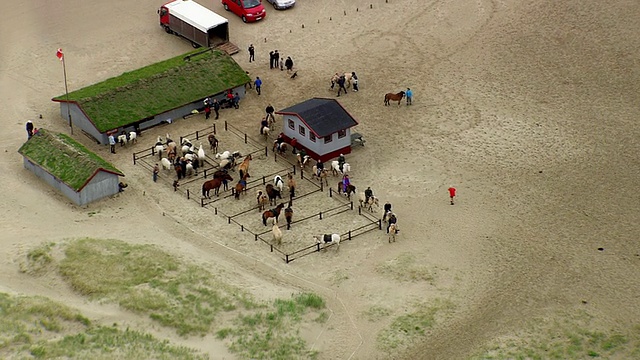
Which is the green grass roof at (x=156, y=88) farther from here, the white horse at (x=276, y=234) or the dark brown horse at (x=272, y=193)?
the white horse at (x=276, y=234)

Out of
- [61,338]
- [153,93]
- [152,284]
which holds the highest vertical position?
[153,93]

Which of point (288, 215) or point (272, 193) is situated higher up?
point (272, 193)

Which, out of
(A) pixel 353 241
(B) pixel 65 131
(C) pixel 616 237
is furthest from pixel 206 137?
(C) pixel 616 237

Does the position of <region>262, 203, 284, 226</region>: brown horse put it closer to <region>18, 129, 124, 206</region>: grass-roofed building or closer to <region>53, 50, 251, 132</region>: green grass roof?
<region>18, 129, 124, 206</region>: grass-roofed building

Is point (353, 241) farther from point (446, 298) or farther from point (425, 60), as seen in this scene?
point (425, 60)

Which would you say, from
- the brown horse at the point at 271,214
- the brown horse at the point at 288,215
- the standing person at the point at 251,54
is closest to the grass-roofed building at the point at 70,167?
the brown horse at the point at 271,214

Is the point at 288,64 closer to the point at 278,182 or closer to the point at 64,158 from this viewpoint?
the point at 278,182

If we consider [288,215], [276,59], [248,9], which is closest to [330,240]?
[288,215]
